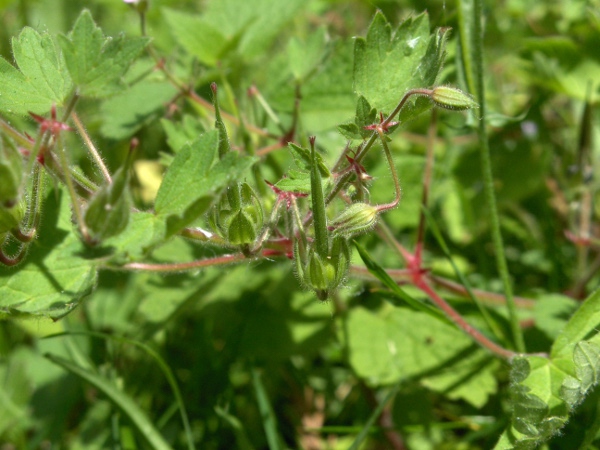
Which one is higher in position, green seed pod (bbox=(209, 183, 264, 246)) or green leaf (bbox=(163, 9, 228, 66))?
green leaf (bbox=(163, 9, 228, 66))

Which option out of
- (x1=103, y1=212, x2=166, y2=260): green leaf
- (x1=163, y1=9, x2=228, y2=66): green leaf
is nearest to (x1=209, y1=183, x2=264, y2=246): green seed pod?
(x1=103, y1=212, x2=166, y2=260): green leaf

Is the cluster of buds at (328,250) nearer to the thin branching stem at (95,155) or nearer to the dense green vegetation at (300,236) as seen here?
the dense green vegetation at (300,236)

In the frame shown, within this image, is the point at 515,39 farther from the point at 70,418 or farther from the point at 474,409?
the point at 70,418

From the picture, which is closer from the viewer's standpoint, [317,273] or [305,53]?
[317,273]

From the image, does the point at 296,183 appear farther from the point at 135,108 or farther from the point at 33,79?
the point at 135,108

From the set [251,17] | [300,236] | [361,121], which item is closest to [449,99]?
[361,121]

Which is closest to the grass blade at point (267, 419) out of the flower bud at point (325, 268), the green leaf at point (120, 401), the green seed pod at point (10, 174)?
the green leaf at point (120, 401)

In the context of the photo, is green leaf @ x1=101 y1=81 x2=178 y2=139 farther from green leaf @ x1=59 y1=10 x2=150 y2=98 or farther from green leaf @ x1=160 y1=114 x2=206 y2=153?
green leaf @ x1=59 y1=10 x2=150 y2=98
